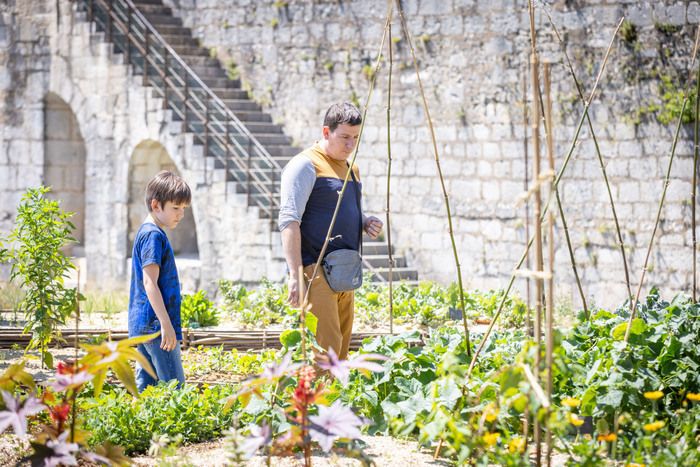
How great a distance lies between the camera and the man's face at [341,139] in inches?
187

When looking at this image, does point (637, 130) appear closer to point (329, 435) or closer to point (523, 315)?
point (523, 315)

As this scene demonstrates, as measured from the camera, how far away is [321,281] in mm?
4766

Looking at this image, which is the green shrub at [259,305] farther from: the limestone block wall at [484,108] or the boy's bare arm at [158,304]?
the boy's bare arm at [158,304]

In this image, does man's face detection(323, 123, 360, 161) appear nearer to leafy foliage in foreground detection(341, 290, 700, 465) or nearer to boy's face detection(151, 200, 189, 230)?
boy's face detection(151, 200, 189, 230)

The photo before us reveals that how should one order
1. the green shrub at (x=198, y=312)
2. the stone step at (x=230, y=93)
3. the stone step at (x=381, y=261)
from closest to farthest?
the green shrub at (x=198, y=312)
the stone step at (x=381, y=261)
the stone step at (x=230, y=93)

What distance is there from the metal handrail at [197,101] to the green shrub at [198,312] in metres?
3.09

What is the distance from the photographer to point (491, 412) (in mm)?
3412

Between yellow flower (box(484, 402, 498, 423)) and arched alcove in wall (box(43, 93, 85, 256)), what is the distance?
1025cm

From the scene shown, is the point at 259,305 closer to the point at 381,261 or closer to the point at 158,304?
the point at 381,261

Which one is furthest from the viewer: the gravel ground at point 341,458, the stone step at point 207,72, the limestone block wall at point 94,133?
the stone step at point 207,72

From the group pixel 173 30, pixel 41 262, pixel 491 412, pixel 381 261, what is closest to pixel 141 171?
pixel 173 30

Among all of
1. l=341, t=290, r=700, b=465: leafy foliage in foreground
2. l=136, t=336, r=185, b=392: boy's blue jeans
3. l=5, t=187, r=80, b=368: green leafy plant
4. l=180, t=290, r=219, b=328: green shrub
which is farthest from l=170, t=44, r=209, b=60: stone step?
l=341, t=290, r=700, b=465: leafy foliage in foreground

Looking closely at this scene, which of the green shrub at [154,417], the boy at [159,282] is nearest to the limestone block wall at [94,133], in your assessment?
the boy at [159,282]

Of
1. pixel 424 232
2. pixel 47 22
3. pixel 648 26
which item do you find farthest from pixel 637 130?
pixel 47 22
